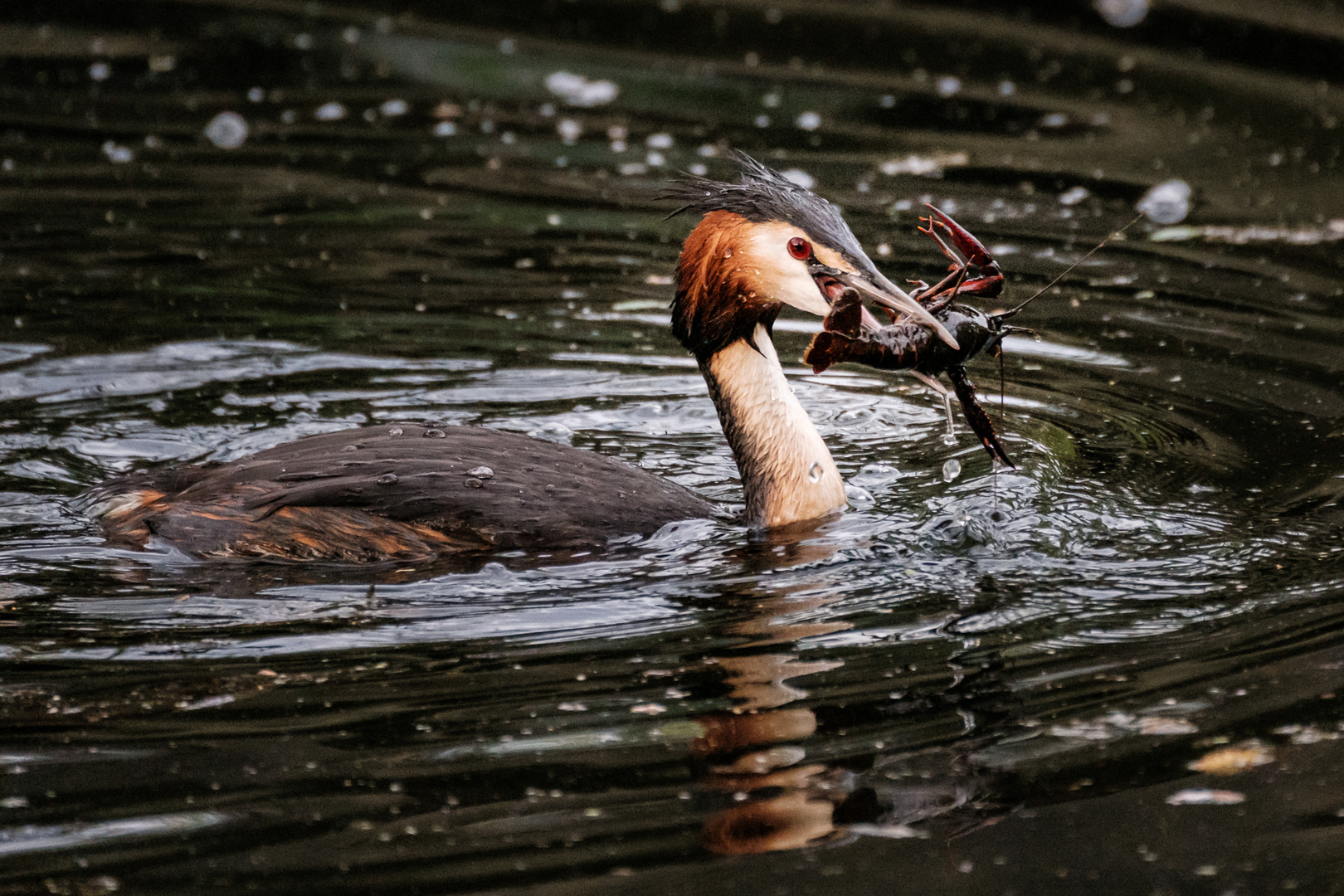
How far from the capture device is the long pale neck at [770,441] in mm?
6461

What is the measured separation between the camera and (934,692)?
194 inches

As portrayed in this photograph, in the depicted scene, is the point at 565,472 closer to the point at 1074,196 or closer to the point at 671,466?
the point at 671,466

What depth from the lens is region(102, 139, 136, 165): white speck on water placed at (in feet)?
39.9

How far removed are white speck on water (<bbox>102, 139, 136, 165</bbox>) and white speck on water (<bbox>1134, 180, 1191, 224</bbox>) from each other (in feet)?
22.6

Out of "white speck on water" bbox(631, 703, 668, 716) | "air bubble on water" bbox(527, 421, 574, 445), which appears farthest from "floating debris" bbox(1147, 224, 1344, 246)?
"white speck on water" bbox(631, 703, 668, 716)

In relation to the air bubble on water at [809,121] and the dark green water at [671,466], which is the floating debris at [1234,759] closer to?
the dark green water at [671,466]

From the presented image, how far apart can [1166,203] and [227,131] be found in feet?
22.1

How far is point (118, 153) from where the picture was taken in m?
12.3

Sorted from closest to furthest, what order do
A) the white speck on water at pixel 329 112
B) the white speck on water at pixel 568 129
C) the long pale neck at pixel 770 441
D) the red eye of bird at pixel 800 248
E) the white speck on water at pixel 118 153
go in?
the red eye of bird at pixel 800 248 → the long pale neck at pixel 770 441 → the white speck on water at pixel 118 153 → the white speck on water at pixel 568 129 → the white speck on water at pixel 329 112

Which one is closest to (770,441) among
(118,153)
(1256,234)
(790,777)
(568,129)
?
(790,777)

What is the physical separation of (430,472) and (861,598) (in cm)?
157

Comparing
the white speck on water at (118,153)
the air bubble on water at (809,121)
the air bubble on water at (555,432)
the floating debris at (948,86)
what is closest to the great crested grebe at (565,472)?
the air bubble on water at (555,432)

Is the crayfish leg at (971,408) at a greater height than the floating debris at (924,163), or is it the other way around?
the floating debris at (924,163)

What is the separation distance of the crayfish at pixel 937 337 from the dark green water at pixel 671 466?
0.55m
